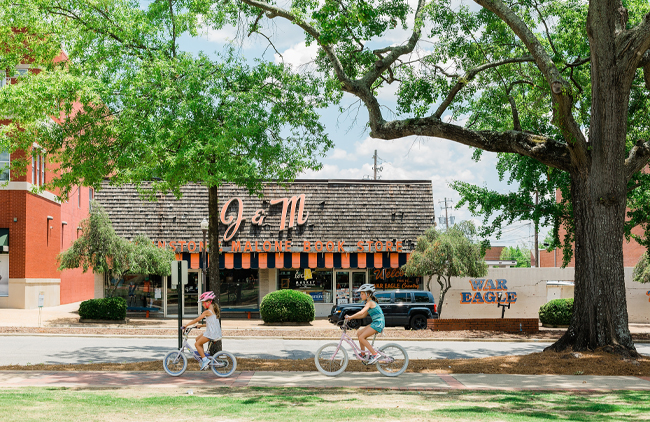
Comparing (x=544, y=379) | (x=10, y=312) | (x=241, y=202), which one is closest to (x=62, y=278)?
(x=10, y=312)

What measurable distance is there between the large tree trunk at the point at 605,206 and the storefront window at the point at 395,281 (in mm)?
15668

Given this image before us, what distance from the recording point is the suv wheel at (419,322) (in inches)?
977

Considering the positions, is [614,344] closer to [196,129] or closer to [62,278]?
[196,129]

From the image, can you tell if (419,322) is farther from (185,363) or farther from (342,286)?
(185,363)

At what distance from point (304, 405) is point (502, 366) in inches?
→ 240

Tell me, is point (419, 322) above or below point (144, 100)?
below

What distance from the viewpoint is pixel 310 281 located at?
3041cm

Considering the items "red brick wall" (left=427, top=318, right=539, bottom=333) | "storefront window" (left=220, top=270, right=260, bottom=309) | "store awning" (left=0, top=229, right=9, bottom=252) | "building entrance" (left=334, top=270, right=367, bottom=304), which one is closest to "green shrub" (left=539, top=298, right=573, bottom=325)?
"red brick wall" (left=427, top=318, right=539, bottom=333)

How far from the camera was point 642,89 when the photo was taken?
62.9 feet

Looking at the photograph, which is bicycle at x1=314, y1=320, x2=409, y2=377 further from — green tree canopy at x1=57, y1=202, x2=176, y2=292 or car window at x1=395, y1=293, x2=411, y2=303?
green tree canopy at x1=57, y1=202, x2=176, y2=292

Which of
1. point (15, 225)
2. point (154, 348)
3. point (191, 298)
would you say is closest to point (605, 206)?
point (154, 348)

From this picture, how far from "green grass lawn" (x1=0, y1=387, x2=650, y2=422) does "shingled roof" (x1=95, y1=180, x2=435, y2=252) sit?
19.3 meters

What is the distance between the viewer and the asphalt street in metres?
15.7

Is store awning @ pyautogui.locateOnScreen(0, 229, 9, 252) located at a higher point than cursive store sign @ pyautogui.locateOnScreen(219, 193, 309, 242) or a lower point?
lower
